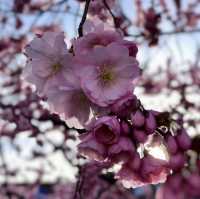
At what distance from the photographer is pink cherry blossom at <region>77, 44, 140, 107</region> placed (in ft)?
6.31

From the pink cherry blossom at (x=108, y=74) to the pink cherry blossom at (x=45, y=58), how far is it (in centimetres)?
12

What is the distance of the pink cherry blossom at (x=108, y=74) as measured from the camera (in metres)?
1.92

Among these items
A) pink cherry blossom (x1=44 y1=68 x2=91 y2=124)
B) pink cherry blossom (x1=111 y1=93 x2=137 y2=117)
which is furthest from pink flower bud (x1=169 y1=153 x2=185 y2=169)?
pink cherry blossom (x1=44 y1=68 x2=91 y2=124)

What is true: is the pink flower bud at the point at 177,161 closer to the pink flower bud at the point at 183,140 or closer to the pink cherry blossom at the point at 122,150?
the pink flower bud at the point at 183,140

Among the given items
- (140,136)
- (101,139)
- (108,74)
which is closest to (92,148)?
(101,139)

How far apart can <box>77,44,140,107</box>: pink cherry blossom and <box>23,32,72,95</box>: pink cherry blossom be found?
121mm

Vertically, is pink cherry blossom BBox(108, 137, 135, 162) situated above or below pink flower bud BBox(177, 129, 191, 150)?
below

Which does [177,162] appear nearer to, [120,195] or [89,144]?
[89,144]

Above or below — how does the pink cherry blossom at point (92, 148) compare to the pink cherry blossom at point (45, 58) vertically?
below

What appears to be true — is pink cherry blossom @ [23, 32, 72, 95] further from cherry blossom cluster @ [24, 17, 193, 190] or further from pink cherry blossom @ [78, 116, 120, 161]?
pink cherry blossom @ [78, 116, 120, 161]

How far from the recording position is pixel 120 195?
29.6 feet

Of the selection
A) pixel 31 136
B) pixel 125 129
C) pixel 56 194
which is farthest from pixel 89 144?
pixel 56 194

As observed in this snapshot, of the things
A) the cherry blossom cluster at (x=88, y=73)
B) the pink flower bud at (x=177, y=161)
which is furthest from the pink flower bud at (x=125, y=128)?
the pink flower bud at (x=177, y=161)

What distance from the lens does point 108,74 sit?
6.76ft
